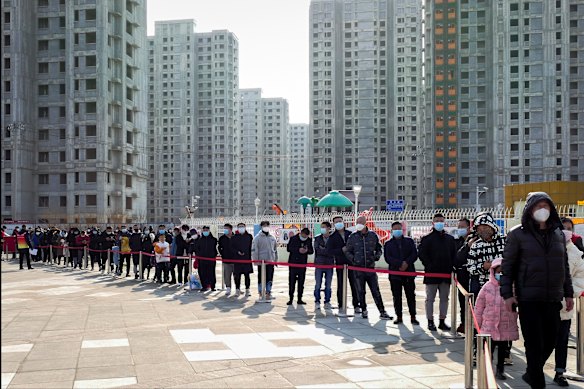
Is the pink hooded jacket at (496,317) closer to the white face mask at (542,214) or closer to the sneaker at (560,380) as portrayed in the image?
the sneaker at (560,380)

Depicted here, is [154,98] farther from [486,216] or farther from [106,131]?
[486,216]

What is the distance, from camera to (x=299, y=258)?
1480 centimetres

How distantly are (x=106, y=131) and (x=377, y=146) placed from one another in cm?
6875

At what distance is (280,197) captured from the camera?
605 feet

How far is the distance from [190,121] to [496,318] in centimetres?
14014

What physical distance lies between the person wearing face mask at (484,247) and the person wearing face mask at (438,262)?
2.06m

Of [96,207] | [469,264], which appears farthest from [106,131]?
[469,264]

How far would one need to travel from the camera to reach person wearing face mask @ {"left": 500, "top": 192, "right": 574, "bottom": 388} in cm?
595

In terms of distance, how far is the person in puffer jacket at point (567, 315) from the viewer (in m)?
6.91

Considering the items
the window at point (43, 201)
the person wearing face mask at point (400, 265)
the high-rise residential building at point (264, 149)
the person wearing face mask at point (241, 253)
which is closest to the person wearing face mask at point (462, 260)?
the person wearing face mask at point (400, 265)

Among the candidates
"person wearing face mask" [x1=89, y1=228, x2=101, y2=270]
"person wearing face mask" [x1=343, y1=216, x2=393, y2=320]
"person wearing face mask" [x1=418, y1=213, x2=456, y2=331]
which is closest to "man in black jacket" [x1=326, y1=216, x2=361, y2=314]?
"person wearing face mask" [x1=343, y1=216, x2=393, y2=320]

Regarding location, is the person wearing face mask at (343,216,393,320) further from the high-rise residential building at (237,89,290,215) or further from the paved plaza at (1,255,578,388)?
the high-rise residential building at (237,89,290,215)

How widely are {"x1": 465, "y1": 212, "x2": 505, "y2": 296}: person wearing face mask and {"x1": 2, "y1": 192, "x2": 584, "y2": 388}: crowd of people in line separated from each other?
14 mm

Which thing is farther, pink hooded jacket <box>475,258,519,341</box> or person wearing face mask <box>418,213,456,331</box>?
person wearing face mask <box>418,213,456,331</box>
